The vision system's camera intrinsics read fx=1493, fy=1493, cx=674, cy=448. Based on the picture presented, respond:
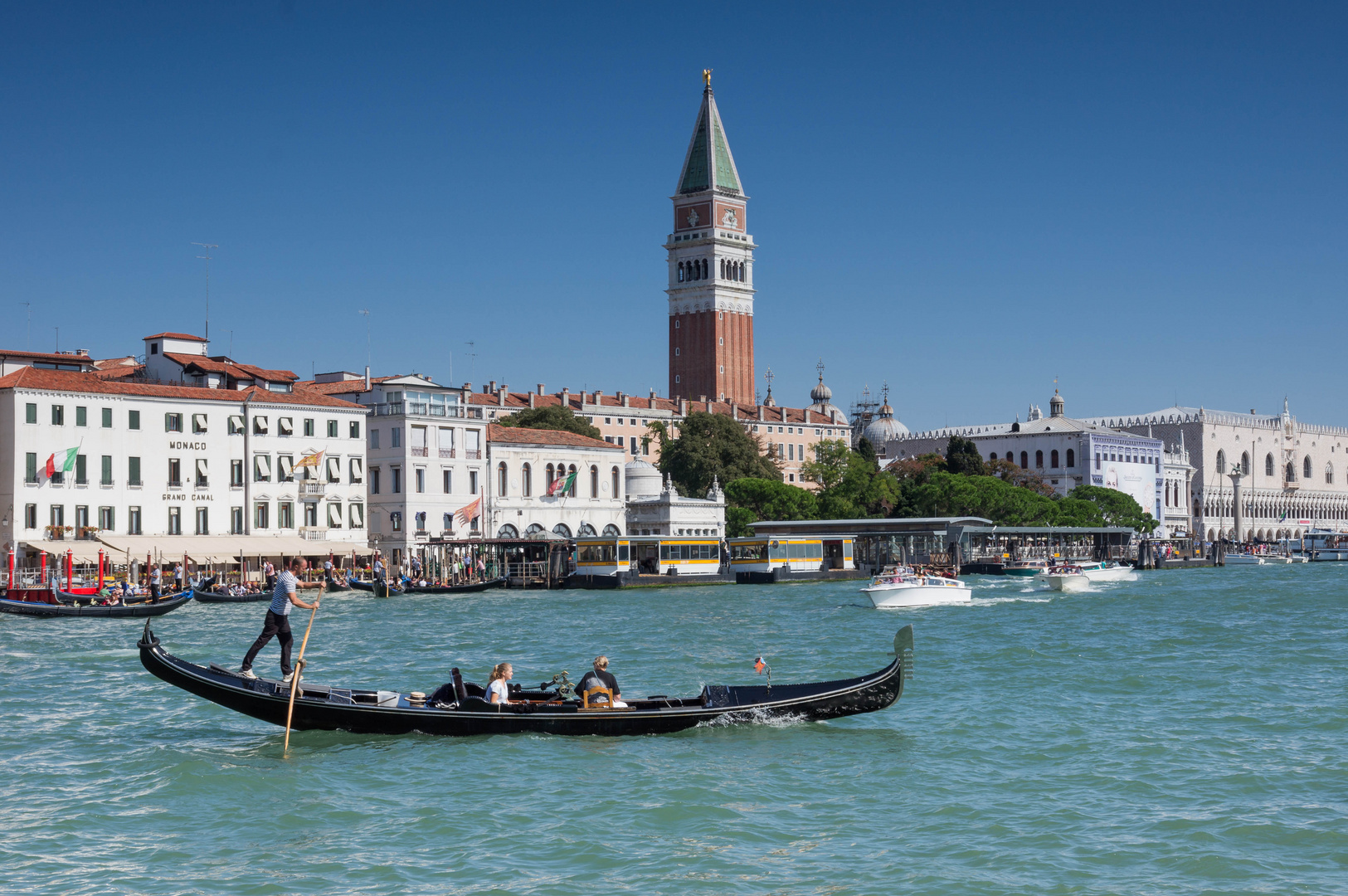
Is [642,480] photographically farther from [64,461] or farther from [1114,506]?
[1114,506]

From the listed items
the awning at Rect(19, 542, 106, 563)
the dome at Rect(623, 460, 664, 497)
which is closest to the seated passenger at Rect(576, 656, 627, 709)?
the awning at Rect(19, 542, 106, 563)

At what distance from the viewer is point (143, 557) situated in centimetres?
4166

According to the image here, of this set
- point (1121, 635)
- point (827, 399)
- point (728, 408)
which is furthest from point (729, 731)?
point (827, 399)

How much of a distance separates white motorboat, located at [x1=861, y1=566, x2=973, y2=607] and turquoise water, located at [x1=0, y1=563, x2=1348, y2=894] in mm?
12667

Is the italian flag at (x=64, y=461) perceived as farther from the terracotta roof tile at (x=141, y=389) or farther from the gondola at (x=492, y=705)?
the gondola at (x=492, y=705)

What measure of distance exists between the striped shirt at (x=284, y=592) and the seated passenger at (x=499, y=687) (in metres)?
2.22

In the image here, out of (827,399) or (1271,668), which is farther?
(827,399)

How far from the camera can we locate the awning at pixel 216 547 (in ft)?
137

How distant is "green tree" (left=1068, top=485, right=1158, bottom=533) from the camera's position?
85375mm

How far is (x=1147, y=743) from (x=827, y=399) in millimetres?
102365

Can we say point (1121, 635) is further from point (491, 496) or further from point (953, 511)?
point (953, 511)

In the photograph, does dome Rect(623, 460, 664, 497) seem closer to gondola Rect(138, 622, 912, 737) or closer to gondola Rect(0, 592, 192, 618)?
gondola Rect(0, 592, 192, 618)

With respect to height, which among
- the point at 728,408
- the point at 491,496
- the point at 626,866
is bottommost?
the point at 626,866

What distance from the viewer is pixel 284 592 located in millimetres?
15242
